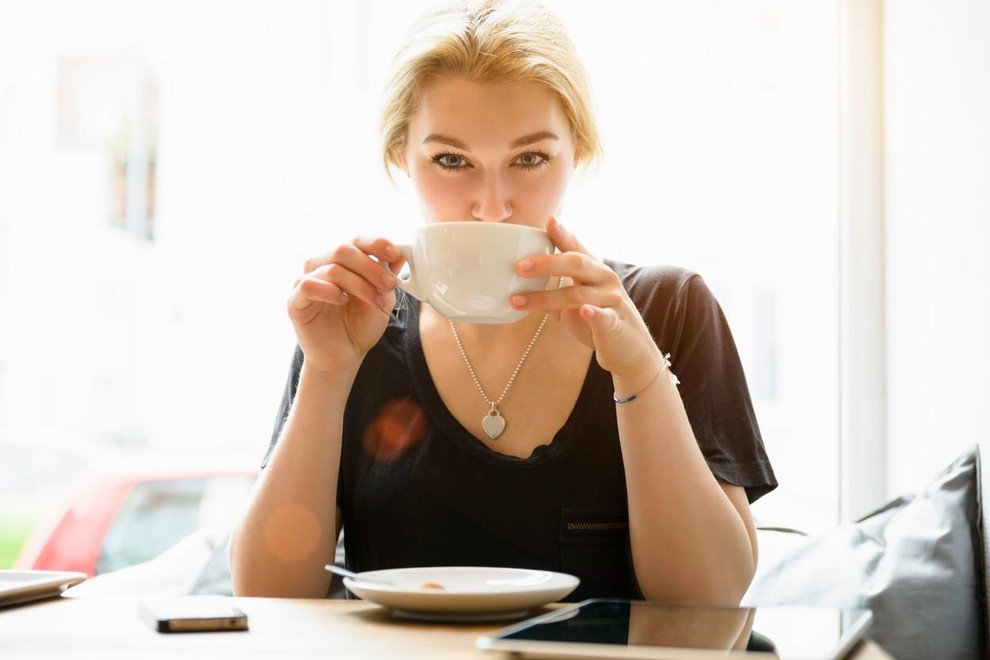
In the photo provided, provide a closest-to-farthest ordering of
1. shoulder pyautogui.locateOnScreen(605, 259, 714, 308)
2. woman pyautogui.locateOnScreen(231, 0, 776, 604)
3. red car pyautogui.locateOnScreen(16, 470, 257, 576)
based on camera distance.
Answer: woman pyautogui.locateOnScreen(231, 0, 776, 604)
shoulder pyautogui.locateOnScreen(605, 259, 714, 308)
red car pyautogui.locateOnScreen(16, 470, 257, 576)

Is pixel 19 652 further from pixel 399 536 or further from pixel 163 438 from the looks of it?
pixel 163 438

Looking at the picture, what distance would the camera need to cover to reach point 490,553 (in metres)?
1.19

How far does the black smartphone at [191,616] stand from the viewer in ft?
2.23

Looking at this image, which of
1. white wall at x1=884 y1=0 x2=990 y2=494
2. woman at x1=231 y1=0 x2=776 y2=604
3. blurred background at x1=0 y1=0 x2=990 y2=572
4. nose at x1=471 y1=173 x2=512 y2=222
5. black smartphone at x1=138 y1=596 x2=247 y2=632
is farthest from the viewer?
blurred background at x1=0 y1=0 x2=990 y2=572

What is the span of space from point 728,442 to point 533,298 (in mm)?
418

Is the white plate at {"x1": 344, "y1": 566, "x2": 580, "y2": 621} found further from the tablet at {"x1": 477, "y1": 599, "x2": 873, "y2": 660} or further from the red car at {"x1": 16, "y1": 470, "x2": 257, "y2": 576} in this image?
the red car at {"x1": 16, "y1": 470, "x2": 257, "y2": 576}

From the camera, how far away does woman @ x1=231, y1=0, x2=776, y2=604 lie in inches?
40.5

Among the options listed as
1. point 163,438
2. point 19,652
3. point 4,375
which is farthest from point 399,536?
point 4,375

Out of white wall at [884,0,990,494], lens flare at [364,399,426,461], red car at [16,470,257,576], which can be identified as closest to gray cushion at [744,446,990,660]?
white wall at [884,0,990,494]

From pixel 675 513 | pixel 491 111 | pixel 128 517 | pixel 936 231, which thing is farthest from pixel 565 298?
pixel 128 517

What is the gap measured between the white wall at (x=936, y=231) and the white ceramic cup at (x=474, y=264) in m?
0.94

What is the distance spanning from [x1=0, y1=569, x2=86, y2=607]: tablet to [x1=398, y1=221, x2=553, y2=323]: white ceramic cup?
38 cm

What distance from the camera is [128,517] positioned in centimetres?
277

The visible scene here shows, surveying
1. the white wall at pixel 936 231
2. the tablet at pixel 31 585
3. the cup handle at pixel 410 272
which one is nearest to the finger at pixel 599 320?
the cup handle at pixel 410 272
